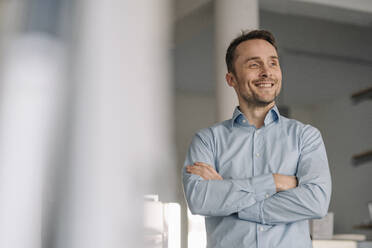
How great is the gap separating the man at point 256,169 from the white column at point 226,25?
2.37 metres

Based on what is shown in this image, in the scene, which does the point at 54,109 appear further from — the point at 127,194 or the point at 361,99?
the point at 361,99

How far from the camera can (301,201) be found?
5.33 feet

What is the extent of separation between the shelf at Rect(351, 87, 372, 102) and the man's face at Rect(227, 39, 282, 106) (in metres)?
4.09

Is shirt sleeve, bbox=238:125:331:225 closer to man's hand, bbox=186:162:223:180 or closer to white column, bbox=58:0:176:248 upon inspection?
man's hand, bbox=186:162:223:180

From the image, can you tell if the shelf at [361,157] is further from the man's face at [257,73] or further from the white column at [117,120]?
the white column at [117,120]

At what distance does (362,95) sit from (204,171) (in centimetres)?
446

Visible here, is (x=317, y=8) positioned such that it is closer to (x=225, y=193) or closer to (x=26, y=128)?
(x=225, y=193)

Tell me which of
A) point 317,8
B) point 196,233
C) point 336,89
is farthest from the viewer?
point 336,89

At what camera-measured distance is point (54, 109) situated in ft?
1.63

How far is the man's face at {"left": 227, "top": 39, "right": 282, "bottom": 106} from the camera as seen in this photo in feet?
5.84

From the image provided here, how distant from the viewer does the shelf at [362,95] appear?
18.5ft

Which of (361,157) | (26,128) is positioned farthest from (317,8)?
(26,128)

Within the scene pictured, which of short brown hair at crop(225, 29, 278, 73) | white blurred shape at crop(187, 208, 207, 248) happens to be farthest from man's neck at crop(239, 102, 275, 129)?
white blurred shape at crop(187, 208, 207, 248)

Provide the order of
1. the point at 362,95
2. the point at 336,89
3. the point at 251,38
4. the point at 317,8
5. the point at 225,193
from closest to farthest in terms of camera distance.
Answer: the point at 225,193 → the point at 251,38 → the point at 317,8 → the point at 362,95 → the point at 336,89
